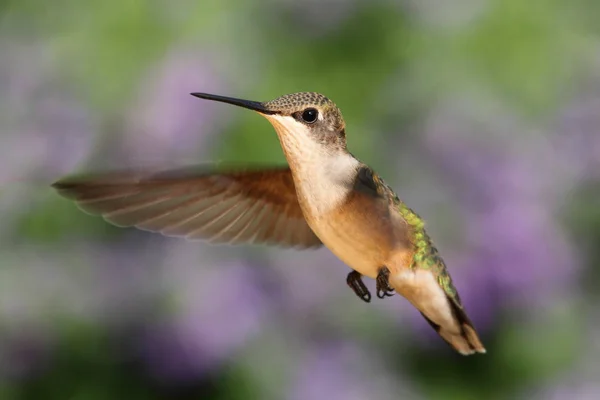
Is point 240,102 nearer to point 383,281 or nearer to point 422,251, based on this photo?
point 383,281

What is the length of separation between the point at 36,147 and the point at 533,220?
1174 mm

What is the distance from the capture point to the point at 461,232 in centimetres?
199

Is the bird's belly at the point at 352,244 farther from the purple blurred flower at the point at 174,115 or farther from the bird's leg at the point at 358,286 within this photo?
the purple blurred flower at the point at 174,115

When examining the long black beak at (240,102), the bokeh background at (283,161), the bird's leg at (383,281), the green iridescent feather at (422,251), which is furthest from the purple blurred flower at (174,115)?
the long black beak at (240,102)

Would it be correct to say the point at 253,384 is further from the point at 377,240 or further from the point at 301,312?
the point at 377,240

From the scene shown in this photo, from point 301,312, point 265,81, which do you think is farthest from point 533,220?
point 265,81

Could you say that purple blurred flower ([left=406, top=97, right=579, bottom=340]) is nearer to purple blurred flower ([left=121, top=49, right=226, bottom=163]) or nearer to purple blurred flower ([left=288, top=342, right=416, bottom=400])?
purple blurred flower ([left=288, top=342, right=416, bottom=400])

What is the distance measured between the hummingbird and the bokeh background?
0.94m

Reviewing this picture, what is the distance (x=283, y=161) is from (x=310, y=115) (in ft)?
4.51

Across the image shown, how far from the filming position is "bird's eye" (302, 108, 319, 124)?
0.68 m

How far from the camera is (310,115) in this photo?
0.69 metres

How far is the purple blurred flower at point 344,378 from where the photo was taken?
1.91 metres

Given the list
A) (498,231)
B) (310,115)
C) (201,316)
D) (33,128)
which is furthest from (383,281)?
(33,128)

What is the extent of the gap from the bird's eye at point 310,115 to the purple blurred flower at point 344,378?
129cm
